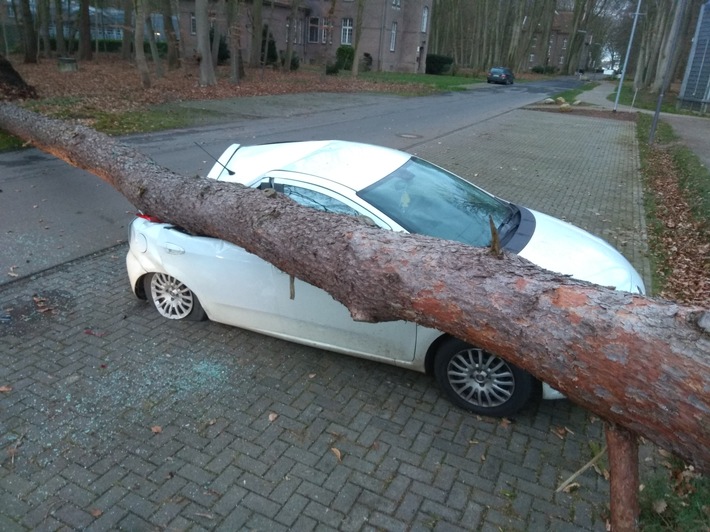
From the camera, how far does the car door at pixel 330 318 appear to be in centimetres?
396

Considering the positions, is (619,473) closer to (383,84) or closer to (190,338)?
(190,338)

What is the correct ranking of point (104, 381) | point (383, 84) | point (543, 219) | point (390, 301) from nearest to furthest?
point (390, 301)
point (104, 381)
point (543, 219)
point (383, 84)

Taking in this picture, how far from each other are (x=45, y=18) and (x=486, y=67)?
46.8 metres

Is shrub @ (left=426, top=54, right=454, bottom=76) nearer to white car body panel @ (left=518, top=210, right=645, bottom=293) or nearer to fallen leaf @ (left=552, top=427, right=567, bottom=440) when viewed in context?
white car body panel @ (left=518, top=210, right=645, bottom=293)

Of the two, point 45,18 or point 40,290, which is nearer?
point 40,290

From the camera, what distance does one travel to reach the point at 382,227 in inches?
154

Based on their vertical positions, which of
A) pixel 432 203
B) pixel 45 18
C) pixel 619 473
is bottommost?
pixel 619 473

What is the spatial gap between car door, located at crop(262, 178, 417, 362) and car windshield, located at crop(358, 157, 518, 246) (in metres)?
0.23

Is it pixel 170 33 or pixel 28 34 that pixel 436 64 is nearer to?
pixel 170 33

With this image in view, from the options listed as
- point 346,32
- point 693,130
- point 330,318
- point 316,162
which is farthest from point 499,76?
point 330,318

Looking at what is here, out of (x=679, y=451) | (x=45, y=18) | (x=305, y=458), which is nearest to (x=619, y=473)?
(x=679, y=451)

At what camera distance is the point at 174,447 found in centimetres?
348

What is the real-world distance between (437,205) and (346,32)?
54.3 metres

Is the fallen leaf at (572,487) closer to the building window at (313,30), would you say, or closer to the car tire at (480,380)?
the car tire at (480,380)
